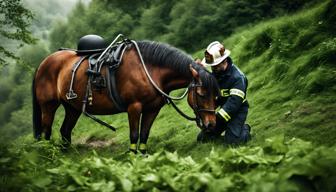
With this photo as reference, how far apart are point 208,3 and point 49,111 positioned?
1721 cm

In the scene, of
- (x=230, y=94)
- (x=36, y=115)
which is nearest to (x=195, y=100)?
(x=230, y=94)

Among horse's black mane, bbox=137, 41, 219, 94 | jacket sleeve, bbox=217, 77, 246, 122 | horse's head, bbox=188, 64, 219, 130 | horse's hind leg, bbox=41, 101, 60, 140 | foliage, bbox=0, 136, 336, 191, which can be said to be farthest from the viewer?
horse's hind leg, bbox=41, 101, 60, 140

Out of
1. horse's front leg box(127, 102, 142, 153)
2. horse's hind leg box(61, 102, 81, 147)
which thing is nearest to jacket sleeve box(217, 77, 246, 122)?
horse's front leg box(127, 102, 142, 153)

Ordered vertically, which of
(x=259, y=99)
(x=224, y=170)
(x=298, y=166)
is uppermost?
(x=298, y=166)

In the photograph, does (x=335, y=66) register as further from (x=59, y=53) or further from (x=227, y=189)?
(x=227, y=189)

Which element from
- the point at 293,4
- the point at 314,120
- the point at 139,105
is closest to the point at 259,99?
the point at 314,120

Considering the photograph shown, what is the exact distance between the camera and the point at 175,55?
759 centimetres

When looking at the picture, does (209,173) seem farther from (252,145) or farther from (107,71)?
(107,71)

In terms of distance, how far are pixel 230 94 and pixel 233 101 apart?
0.17 meters

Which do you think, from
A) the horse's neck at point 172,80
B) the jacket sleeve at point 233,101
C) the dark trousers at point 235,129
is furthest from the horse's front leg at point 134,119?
the jacket sleeve at point 233,101

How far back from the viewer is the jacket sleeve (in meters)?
7.07

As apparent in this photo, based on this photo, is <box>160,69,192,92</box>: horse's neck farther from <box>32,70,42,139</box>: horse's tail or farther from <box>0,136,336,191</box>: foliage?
<box>0,136,336,191</box>: foliage

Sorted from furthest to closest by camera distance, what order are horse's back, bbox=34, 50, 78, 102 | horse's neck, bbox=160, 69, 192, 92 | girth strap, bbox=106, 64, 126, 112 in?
horse's back, bbox=34, 50, 78, 102, girth strap, bbox=106, 64, 126, 112, horse's neck, bbox=160, 69, 192, 92

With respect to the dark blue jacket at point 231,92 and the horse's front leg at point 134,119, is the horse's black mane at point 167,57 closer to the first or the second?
the dark blue jacket at point 231,92
